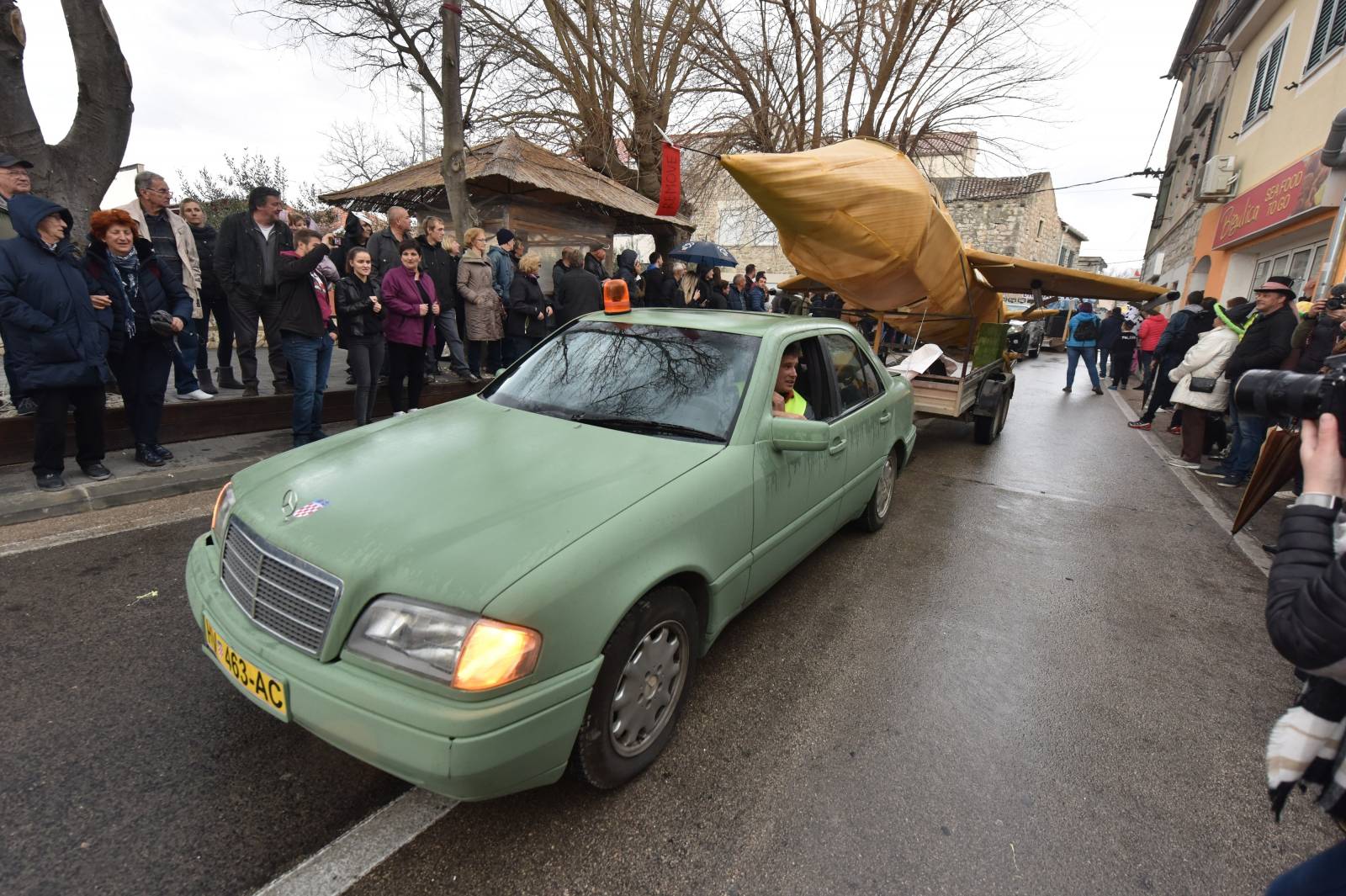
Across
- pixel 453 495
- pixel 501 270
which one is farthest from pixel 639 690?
pixel 501 270

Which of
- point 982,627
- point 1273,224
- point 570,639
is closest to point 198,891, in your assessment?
point 570,639

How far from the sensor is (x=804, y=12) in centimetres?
1535

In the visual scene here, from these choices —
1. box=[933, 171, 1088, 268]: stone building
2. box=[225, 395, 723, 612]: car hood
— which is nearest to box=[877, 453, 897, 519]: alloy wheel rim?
box=[225, 395, 723, 612]: car hood

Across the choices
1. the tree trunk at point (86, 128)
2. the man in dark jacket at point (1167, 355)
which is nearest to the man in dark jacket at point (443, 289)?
the tree trunk at point (86, 128)

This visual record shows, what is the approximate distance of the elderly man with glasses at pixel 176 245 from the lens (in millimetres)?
5492

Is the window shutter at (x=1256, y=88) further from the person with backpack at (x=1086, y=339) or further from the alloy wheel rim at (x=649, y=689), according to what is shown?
the alloy wheel rim at (x=649, y=689)

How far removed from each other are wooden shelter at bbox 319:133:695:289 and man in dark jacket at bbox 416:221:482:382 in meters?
2.37

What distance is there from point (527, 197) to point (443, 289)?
374 centimetres

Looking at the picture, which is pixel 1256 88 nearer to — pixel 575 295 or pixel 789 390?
pixel 575 295

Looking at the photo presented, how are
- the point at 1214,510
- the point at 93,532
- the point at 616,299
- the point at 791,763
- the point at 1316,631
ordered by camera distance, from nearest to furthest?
1. the point at 1316,631
2. the point at 791,763
3. the point at 616,299
4. the point at 93,532
5. the point at 1214,510

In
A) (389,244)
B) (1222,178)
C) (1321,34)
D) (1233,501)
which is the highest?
(1321,34)

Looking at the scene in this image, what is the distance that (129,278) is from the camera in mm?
4574

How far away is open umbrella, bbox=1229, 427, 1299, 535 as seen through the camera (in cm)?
180

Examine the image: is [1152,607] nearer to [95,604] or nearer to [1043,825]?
[1043,825]
